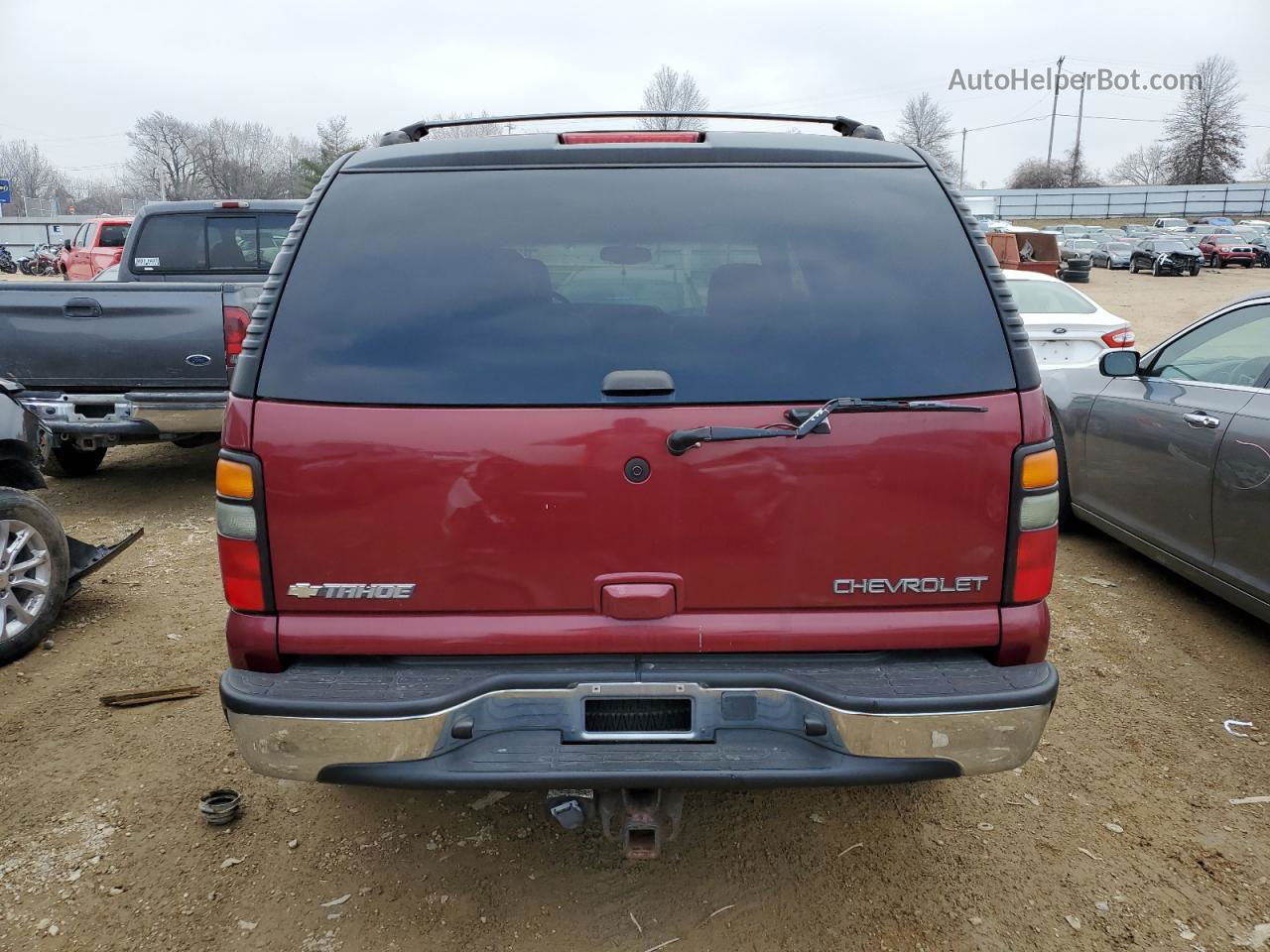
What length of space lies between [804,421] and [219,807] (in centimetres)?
227

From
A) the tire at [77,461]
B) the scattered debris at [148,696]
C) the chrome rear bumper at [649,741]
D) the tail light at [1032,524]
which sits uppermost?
the tail light at [1032,524]

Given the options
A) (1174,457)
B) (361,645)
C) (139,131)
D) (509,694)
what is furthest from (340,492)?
(139,131)

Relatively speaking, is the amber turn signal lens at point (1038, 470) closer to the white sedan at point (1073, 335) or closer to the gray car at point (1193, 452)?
the gray car at point (1193, 452)

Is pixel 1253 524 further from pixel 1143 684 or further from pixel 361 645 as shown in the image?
pixel 361 645

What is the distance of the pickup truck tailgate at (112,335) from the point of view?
611cm

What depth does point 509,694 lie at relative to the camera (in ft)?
7.22

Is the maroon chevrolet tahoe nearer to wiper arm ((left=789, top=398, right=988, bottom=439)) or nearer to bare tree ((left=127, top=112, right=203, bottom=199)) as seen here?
wiper arm ((left=789, top=398, right=988, bottom=439))

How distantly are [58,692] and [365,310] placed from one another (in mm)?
2811

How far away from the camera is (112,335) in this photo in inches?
243

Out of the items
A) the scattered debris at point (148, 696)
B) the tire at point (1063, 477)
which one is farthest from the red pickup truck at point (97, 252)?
the tire at point (1063, 477)

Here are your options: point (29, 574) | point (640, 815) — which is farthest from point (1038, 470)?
point (29, 574)

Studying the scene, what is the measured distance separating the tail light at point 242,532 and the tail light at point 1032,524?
179cm

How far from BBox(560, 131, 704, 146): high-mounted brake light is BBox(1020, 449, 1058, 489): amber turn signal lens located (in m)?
1.24

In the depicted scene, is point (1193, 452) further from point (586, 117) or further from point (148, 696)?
point (148, 696)
